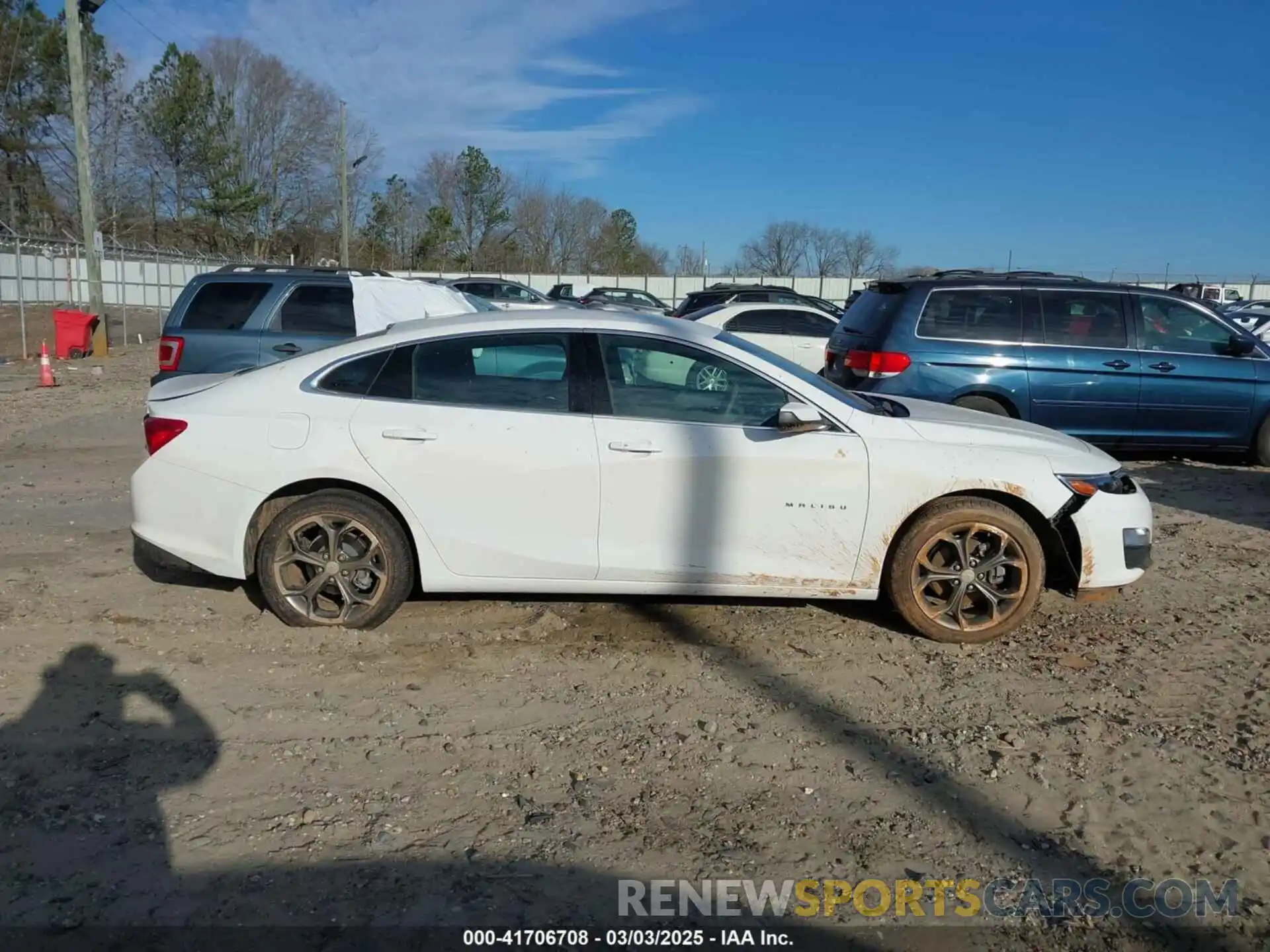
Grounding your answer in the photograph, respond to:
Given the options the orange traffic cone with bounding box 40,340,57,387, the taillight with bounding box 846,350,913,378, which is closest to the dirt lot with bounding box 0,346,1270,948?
the taillight with bounding box 846,350,913,378

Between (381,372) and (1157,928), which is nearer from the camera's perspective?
(1157,928)

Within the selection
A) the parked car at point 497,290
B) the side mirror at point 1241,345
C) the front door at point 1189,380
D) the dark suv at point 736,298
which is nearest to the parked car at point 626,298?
the parked car at point 497,290

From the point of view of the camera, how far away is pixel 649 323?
487 centimetres

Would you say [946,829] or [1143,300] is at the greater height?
[1143,300]

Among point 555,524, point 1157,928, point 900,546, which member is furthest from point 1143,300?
point 1157,928

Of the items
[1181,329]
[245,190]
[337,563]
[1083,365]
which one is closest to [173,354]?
[337,563]

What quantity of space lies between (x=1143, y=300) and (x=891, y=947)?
8.06m

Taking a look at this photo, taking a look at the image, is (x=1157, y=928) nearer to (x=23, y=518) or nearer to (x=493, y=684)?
(x=493, y=684)

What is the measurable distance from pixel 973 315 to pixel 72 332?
1805 centimetres

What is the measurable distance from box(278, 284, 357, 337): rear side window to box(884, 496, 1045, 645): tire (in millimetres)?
6415

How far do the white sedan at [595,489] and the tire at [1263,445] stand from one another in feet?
17.6

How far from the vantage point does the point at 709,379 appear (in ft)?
15.5

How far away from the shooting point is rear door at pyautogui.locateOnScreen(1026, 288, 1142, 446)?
8648mm

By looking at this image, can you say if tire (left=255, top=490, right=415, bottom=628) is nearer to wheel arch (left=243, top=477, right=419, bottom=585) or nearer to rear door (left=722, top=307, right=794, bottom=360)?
wheel arch (left=243, top=477, right=419, bottom=585)
